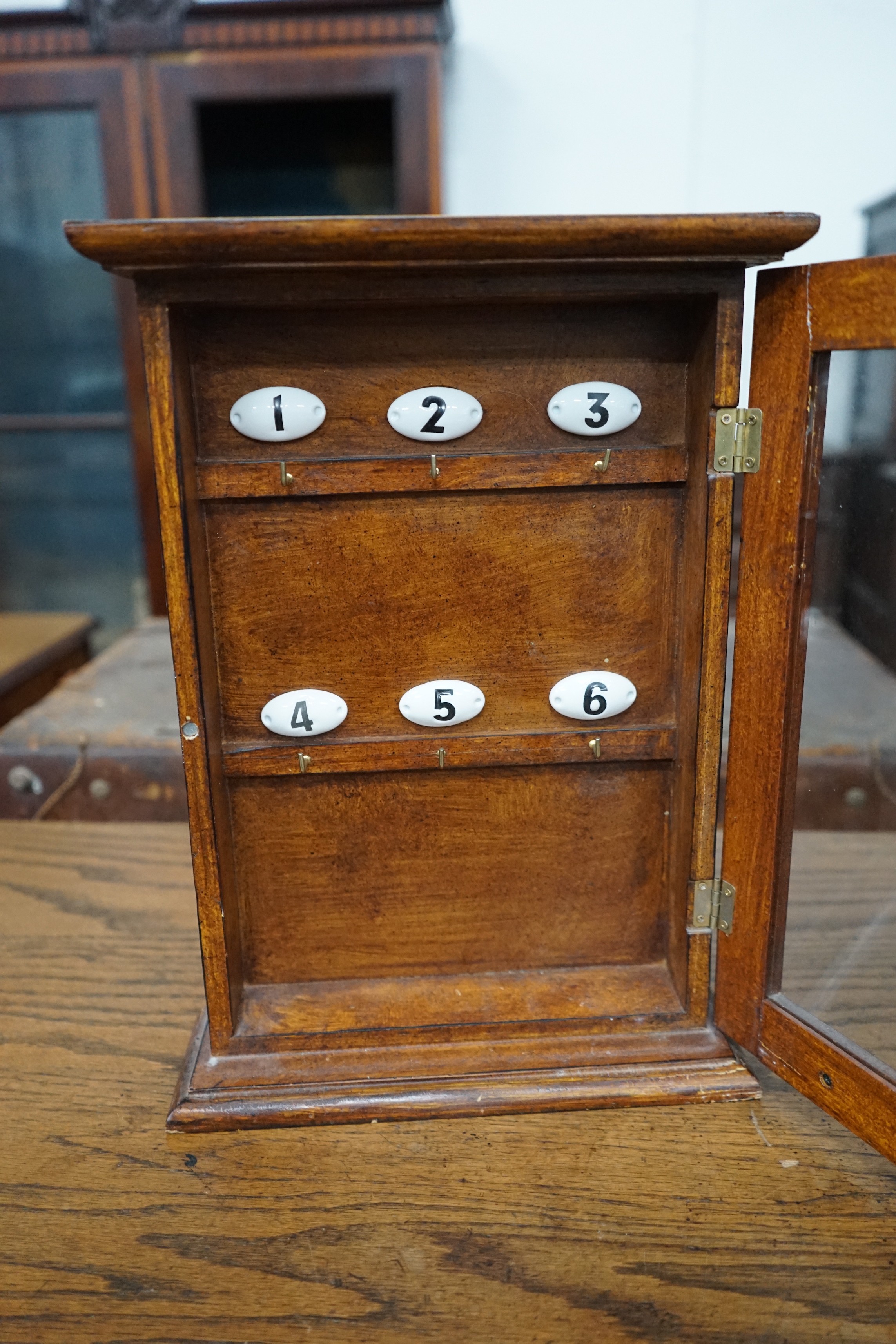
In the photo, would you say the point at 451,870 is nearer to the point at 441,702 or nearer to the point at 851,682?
the point at 441,702

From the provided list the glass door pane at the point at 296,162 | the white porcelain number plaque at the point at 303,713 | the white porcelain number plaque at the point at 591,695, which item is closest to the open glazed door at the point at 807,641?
the white porcelain number plaque at the point at 591,695

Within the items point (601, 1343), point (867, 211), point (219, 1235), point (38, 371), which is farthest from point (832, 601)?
point (38, 371)

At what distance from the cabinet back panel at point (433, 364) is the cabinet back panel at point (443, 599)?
0.16ft

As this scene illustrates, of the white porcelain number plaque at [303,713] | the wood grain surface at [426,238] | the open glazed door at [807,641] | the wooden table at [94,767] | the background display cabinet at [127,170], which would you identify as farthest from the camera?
the background display cabinet at [127,170]

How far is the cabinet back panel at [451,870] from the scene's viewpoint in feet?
3.20

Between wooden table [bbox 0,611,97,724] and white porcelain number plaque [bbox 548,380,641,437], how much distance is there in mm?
1576

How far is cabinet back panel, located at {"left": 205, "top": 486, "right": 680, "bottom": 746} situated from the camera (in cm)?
90

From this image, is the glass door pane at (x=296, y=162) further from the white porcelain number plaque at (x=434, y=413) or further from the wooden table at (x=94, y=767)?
the white porcelain number plaque at (x=434, y=413)

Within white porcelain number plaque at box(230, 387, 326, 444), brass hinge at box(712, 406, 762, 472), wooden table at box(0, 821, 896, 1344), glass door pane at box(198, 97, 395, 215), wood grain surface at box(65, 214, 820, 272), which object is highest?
glass door pane at box(198, 97, 395, 215)

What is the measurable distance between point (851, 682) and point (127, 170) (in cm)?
182

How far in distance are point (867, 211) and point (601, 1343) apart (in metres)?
2.14

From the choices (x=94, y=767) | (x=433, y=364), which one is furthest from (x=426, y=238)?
(x=94, y=767)

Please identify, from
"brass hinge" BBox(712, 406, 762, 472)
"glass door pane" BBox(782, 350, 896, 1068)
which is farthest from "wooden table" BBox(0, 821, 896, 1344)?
Answer: "brass hinge" BBox(712, 406, 762, 472)

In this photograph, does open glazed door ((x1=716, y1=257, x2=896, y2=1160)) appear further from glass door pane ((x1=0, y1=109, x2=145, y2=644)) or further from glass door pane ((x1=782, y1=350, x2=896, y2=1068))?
glass door pane ((x1=0, y1=109, x2=145, y2=644))
